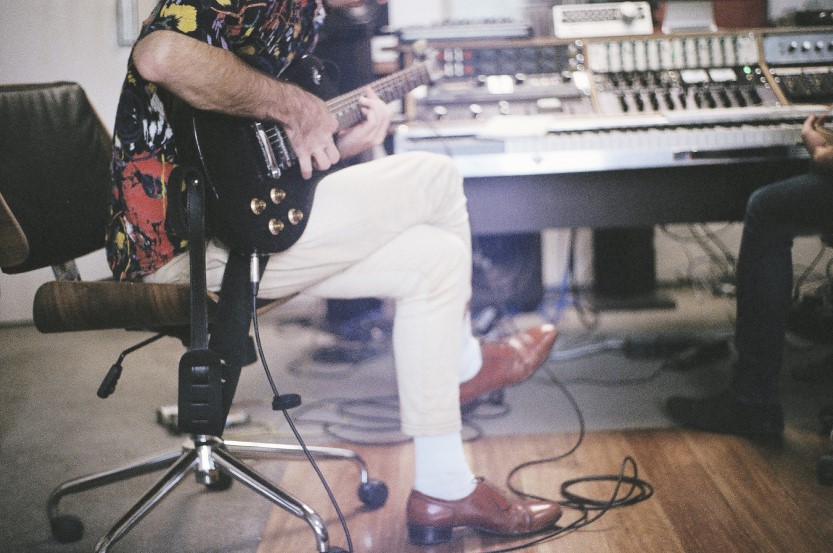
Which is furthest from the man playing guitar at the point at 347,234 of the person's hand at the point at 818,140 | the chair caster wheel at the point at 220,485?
the person's hand at the point at 818,140

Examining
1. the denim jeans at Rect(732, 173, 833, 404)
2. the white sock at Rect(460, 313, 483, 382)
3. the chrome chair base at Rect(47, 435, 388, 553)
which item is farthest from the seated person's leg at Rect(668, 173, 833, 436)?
the chrome chair base at Rect(47, 435, 388, 553)

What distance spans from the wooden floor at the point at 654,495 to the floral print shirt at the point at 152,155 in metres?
0.60

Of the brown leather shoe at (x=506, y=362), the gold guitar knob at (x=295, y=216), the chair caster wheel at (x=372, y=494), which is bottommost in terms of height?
the chair caster wheel at (x=372, y=494)

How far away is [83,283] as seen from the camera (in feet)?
4.63

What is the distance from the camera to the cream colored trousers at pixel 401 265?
4.62 ft

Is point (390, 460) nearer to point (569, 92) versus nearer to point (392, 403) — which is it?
point (392, 403)

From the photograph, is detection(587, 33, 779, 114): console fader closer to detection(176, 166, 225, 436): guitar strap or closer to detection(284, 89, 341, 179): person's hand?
detection(284, 89, 341, 179): person's hand

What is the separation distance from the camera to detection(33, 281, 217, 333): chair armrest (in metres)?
1.39

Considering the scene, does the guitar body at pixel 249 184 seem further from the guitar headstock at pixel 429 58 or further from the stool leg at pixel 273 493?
the guitar headstock at pixel 429 58

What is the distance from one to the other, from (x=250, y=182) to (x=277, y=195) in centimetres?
5

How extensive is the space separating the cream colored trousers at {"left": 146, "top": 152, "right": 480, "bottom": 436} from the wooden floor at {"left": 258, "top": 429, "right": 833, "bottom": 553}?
0.98 ft

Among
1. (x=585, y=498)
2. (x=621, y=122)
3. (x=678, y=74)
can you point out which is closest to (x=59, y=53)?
(x=621, y=122)

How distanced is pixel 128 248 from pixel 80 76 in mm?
1681

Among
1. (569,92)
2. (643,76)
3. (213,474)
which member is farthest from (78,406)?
(643,76)
